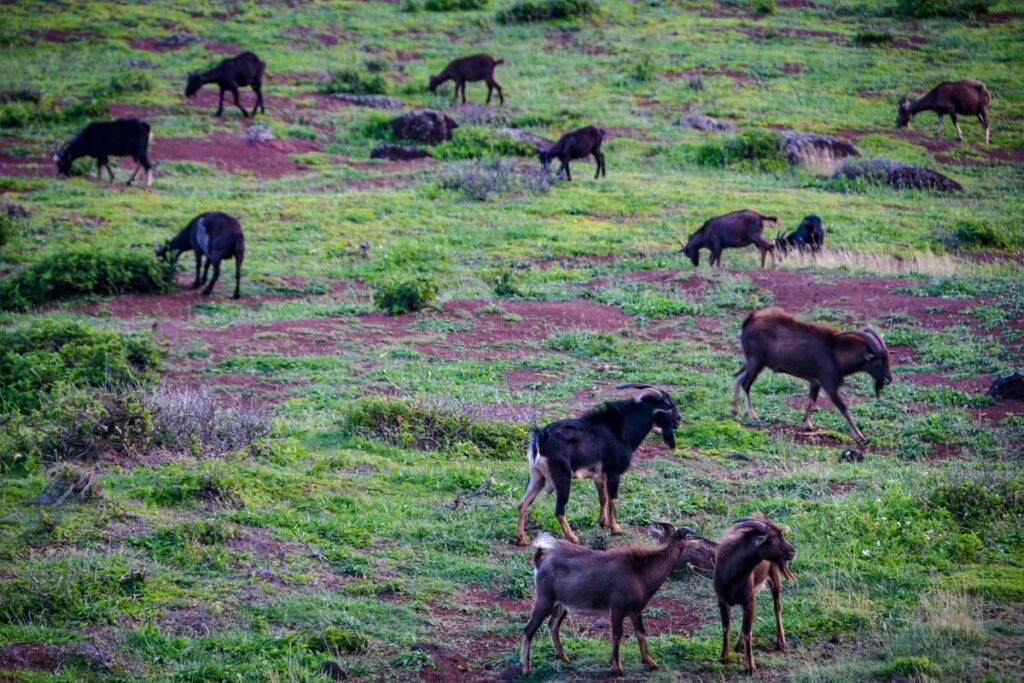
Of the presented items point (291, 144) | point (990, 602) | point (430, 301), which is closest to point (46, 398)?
point (430, 301)

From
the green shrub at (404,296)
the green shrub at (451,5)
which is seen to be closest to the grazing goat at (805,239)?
the green shrub at (404,296)

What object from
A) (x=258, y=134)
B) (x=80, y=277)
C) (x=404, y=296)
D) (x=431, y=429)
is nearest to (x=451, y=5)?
(x=258, y=134)

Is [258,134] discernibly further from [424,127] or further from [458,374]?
[458,374]

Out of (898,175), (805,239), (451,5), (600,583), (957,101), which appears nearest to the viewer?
(600,583)

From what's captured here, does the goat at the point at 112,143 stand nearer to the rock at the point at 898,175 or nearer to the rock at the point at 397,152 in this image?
the rock at the point at 397,152

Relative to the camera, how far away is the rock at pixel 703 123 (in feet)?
98.5

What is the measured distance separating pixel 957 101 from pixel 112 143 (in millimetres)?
21482

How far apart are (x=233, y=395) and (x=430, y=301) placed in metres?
4.41

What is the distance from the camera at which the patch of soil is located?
26234mm

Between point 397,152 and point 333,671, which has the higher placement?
point 397,152

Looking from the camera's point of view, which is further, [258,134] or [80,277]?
[258,134]

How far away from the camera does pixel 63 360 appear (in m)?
13.3

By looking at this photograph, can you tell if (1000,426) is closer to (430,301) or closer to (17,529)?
(430,301)

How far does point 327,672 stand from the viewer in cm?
712
